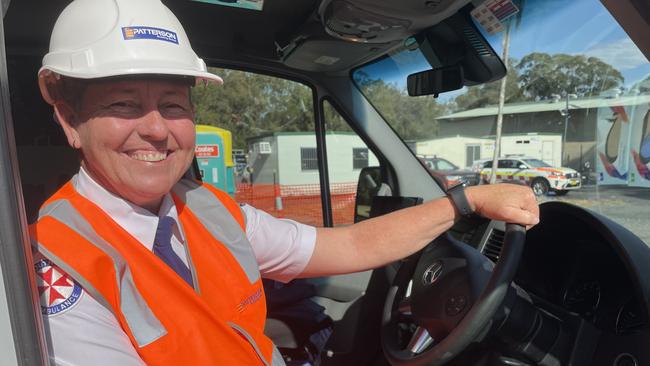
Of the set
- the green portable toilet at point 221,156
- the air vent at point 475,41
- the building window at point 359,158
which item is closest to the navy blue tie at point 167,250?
the air vent at point 475,41

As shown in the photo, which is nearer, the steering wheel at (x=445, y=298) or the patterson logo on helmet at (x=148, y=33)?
the patterson logo on helmet at (x=148, y=33)

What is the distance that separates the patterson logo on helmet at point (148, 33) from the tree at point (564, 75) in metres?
1.26

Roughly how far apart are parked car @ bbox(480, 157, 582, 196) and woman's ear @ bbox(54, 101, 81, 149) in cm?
142

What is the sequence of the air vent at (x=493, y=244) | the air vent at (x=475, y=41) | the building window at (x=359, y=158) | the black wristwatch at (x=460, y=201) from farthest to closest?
1. the building window at (x=359, y=158)
2. the air vent at (x=475, y=41)
3. the air vent at (x=493, y=244)
4. the black wristwatch at (x=460, y=201)

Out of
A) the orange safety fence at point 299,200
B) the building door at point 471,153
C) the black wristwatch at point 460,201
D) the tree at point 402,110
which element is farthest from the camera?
the orange safety fence at point 299,200

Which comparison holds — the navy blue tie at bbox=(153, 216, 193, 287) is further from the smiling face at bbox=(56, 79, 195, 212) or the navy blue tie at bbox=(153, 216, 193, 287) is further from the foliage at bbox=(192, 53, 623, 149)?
the foliage at bbox=(192, 53, 623, 149)

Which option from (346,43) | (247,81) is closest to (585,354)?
(346,43)

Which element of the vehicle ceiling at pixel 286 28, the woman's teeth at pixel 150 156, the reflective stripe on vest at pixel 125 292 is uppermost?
the vehicle ceiling at pixel 286 28

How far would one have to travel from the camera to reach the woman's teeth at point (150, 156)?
1223 mm

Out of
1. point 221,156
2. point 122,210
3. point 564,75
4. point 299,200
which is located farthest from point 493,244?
point 299,200

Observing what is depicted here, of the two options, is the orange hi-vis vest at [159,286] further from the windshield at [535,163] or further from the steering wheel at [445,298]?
the windshield at [535,163]

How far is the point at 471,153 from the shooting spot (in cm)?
295

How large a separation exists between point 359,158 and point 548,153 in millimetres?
1423

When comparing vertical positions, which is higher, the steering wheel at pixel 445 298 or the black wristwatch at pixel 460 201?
the black wristwatch at pixel 460 201
